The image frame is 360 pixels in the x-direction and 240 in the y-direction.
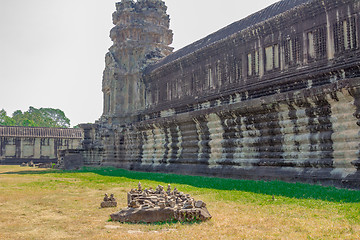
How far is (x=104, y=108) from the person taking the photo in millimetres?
32844

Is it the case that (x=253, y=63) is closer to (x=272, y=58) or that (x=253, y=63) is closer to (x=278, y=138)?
(x=272, y=58)

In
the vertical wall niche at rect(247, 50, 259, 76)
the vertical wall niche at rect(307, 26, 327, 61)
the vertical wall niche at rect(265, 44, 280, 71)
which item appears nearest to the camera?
the vertical wall niche at rect(307, 26, 327, 61)

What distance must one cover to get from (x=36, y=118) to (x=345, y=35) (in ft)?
282

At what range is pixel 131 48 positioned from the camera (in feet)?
97.2

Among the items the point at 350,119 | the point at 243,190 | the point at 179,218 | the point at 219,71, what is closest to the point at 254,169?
the point at 243,190

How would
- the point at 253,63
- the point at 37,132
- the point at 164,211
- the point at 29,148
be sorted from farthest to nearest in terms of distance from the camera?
the point at 37,132
the point at 29,148
the point at 253,63
the point at 164,211

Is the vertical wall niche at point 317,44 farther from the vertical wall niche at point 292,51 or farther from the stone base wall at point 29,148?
the stone base wall at point 29,148

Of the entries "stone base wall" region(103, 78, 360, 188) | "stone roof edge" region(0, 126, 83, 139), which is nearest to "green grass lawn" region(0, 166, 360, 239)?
"stone base wall" region(103, 78, 360, 188)

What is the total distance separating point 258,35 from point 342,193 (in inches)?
378

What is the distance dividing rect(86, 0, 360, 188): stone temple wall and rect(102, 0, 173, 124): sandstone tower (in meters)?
6.51

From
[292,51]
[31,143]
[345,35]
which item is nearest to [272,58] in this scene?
[292,51]

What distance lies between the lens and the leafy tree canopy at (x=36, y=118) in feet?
276

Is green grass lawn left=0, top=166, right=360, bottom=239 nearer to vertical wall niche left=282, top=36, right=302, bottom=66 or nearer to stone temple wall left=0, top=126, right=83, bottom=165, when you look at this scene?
vertical wall niche left=282, top=36, right=302, bottom=66

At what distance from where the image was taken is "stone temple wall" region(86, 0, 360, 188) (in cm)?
937
